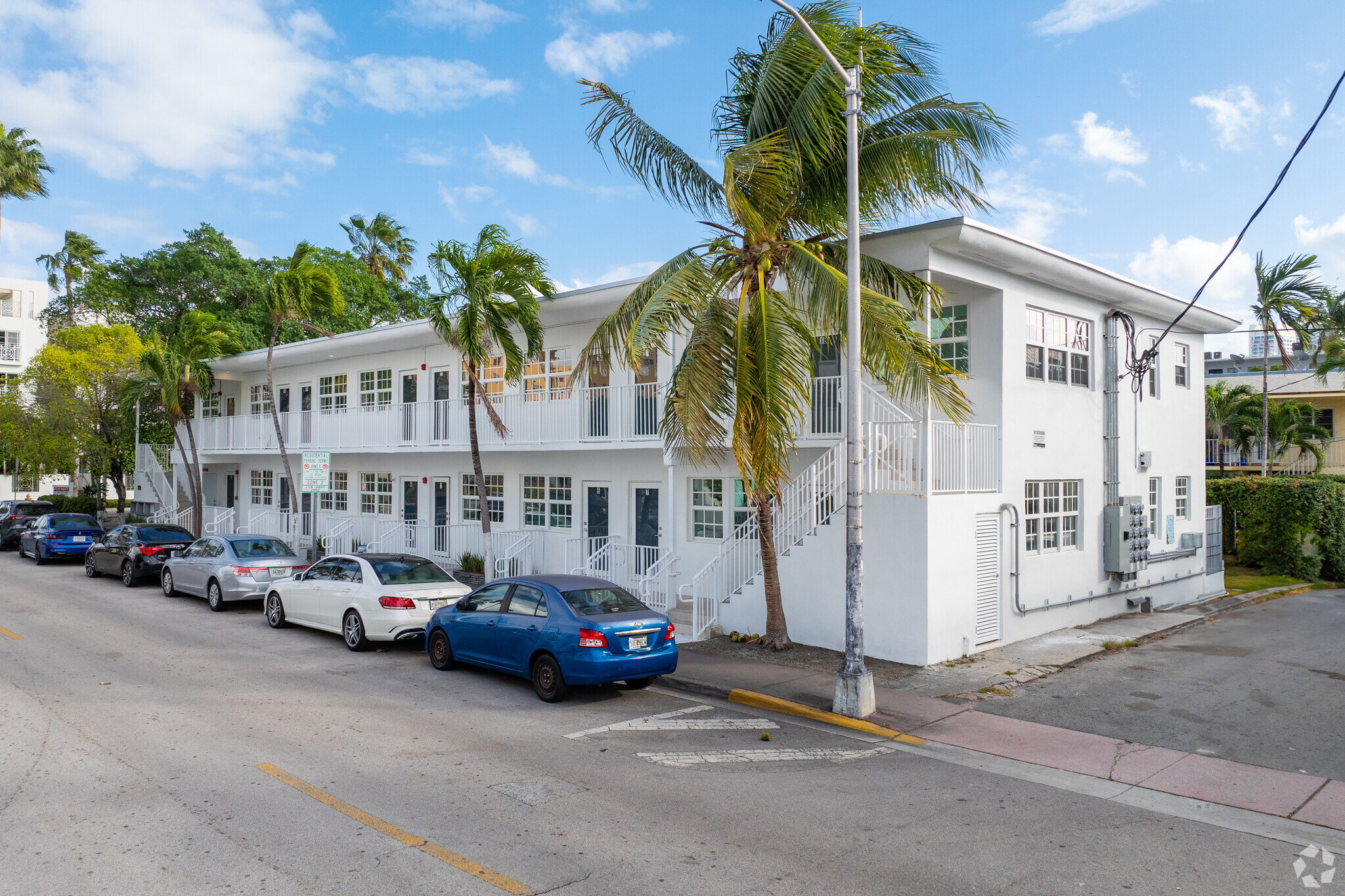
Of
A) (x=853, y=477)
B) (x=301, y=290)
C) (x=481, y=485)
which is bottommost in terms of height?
(x=481, y=485)

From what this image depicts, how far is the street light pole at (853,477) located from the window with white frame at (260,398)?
25726mm

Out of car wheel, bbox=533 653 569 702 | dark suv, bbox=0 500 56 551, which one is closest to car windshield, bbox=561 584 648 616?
car wheel, bbox=533 653 569 702

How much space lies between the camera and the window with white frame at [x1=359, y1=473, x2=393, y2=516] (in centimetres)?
2541

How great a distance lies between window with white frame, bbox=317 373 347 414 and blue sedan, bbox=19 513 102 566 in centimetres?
715

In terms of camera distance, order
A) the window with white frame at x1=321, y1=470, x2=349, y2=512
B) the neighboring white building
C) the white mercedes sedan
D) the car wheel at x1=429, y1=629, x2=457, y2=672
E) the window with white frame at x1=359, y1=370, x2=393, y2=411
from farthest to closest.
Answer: the window with white frame at x1=321, y1=470, x2=349, y2=512 → the window with white frame at x1=359, y1=370, x2=393, y2=411 → the white mercedes sedan → the neighboring white building → the car wheel at x1=429, y1=629, x2=457, y2=672

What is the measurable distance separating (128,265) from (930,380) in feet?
134

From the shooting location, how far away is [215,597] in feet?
56.0

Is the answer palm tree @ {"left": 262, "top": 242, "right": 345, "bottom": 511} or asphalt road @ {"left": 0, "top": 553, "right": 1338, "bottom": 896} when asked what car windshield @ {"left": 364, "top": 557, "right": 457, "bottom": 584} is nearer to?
asphalt road @ {"left": 0, "top": 553, "right": 1338, "bottom": 896}

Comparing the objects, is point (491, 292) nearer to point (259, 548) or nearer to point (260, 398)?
point (259, 548)

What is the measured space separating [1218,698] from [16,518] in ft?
115

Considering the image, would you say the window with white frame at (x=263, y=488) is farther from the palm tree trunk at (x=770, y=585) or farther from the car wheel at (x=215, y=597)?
the palm tree trunk at (x=770, y=585)

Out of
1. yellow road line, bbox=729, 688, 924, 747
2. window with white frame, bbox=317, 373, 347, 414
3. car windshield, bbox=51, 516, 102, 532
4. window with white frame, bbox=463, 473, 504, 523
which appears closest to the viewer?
yellow road line, bbox=729, 688, 924, 747

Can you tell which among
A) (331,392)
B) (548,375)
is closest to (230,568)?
(548,375)

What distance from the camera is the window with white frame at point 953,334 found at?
1458cm
